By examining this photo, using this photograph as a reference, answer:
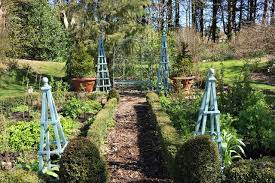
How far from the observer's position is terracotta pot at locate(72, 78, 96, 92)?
13.1m

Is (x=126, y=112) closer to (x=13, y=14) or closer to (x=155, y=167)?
(x=155, y=167)

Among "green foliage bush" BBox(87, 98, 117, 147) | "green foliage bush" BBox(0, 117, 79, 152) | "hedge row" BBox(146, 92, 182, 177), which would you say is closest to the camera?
"hedge row" BBox(146, 92, 182, 177)

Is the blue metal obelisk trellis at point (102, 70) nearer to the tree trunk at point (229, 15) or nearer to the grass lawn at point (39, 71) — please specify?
the grass lawn at point (39, 71)

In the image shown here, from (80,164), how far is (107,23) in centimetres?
1053

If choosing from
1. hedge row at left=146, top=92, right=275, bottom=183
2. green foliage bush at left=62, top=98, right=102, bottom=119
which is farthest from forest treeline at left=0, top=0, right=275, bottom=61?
hedge row at left=146, top=92, right=275, bottom=183

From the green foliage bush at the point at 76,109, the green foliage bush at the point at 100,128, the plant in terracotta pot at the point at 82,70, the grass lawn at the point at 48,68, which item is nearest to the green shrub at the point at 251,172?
the green foliage bush at the point at 100,128

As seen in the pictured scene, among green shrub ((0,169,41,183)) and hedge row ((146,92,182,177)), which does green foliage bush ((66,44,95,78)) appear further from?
green shrub ((0,169,41,183))

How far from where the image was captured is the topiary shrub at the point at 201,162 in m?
3.76

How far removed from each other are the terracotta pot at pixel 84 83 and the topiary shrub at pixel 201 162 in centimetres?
955

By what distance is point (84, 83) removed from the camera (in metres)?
13.3

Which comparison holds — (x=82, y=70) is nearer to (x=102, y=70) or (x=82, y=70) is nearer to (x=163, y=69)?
(x=102, y=70)

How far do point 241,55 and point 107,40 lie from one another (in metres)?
8.81

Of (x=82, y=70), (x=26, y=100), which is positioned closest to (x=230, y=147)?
(x=26, y=100)

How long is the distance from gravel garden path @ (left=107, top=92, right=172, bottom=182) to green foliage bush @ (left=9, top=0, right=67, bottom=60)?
12.3 metres
